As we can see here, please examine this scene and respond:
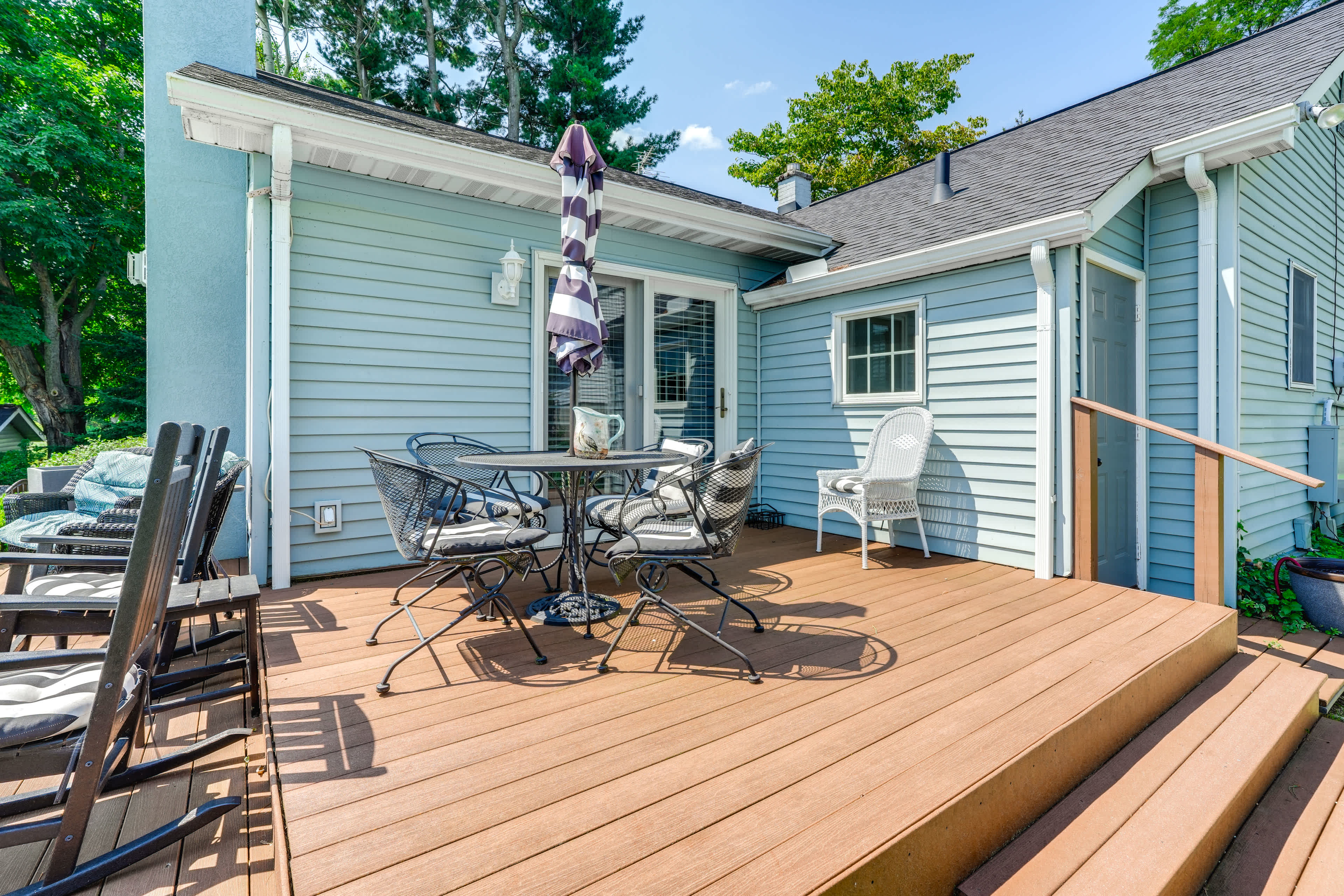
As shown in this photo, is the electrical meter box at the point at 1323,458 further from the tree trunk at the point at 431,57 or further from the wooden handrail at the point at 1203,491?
the tree trunk at the point at 431,57

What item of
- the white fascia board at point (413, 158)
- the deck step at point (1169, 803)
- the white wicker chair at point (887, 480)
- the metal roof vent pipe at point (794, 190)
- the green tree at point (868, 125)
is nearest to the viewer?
the deck step at point (1169, 803)

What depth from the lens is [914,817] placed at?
1.35m

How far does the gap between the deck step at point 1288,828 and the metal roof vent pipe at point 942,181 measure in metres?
4.50

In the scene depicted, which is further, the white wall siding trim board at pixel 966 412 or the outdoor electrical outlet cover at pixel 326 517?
the white wall siding trim board at pixel 966 412

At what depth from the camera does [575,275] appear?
2947 mm

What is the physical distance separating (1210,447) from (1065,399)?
0.75m

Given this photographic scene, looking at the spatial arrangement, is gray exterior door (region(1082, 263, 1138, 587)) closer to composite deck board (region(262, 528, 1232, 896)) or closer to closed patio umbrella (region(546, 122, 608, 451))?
composite deck board (region(262, 528, 1232, 896))

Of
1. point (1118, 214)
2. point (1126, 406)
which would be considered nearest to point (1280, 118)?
→ point (1118, 214)

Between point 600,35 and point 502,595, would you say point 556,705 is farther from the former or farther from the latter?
point 600,35

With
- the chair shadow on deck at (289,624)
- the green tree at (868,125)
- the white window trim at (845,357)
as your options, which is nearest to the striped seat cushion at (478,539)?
the chair shadow on deck at (289,624)

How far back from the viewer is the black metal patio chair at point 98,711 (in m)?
1.14

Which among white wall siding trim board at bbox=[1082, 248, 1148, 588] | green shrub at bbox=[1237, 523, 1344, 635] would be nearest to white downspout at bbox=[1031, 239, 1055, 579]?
white wall siding trim board at bbox=[1082, 248, 1148, 588]

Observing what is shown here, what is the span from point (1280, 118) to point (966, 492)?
8.89 feet

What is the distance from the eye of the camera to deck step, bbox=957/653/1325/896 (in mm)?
1450
